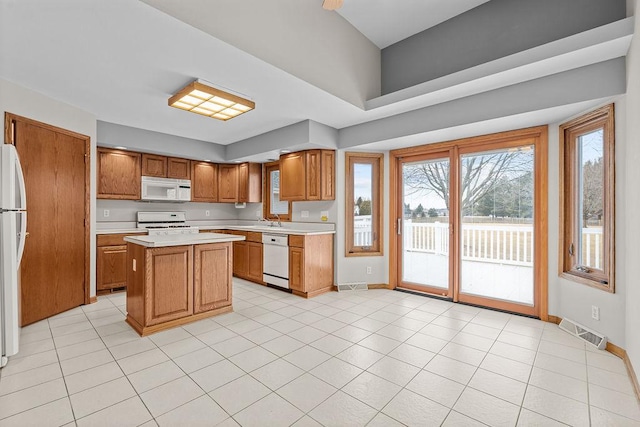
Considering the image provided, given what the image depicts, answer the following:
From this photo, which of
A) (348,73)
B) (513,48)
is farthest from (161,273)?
(513,48)

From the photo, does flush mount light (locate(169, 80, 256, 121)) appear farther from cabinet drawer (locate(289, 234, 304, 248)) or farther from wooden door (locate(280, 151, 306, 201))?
cabinet drawer (locate(289, 234, 304, 248))

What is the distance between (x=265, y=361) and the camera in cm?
235

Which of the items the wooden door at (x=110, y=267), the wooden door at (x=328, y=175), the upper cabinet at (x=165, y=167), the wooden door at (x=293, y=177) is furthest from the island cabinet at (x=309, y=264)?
the upper cabinet at (x=165, y=167)

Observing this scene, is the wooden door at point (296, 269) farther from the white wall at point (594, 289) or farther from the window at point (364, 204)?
the white wall at point (594, 289)

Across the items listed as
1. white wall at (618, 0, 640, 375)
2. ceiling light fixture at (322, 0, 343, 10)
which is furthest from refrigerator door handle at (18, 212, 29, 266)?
white wall at (618, 0, 640, 375)

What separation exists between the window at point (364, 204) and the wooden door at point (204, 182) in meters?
2.91

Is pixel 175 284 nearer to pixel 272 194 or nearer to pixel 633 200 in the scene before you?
pixel 272 194

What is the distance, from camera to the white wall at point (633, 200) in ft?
6.58

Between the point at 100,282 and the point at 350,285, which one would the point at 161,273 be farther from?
the point at 350,285

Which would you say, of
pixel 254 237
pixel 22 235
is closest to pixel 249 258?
pixel 254 237

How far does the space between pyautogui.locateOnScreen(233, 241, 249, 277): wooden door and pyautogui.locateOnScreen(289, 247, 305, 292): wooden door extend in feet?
3.78

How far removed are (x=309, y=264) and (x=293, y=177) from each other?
149 cm

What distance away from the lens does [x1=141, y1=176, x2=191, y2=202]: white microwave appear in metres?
4.92

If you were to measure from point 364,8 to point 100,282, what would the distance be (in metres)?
5.01
